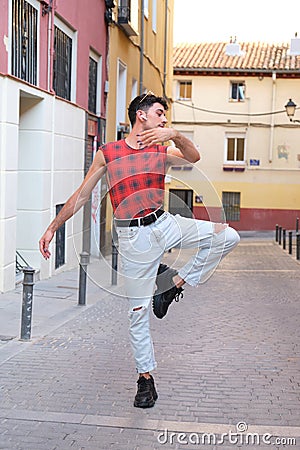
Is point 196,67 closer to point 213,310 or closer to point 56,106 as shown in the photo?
point 56,106

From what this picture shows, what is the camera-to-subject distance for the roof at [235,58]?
3934 centimetres

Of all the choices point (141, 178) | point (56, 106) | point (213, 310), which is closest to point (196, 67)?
point (56, 106)

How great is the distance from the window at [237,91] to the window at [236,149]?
1893 millimetres

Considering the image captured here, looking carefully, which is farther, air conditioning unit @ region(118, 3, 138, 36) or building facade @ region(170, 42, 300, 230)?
building facade @ region(170, 42, 300, 230)

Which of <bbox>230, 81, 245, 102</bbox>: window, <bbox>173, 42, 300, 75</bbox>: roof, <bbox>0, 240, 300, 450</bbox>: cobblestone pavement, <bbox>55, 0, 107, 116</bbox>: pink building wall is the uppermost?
<bbox>173, 42, 300, 75</bbox>: roof

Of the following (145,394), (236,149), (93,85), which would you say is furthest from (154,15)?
Answer: (145,394)

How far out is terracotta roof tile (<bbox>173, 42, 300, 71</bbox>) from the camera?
1553 inches

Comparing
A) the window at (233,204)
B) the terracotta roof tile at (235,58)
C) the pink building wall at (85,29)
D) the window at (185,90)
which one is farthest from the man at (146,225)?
the window at (185,90)

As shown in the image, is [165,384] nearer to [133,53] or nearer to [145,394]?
[145,394]

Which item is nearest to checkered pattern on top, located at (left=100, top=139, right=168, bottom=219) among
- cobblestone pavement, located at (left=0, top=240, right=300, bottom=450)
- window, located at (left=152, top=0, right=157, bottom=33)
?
cobblestone pavement, located at (left=0, top=240, right=300, bottom=450)

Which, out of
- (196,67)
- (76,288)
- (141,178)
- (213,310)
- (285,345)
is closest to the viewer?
(141,178)

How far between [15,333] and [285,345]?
2.78 metres

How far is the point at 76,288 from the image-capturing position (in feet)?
41.3

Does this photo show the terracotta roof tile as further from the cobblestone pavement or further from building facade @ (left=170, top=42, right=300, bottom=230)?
the cobblestone pavement
